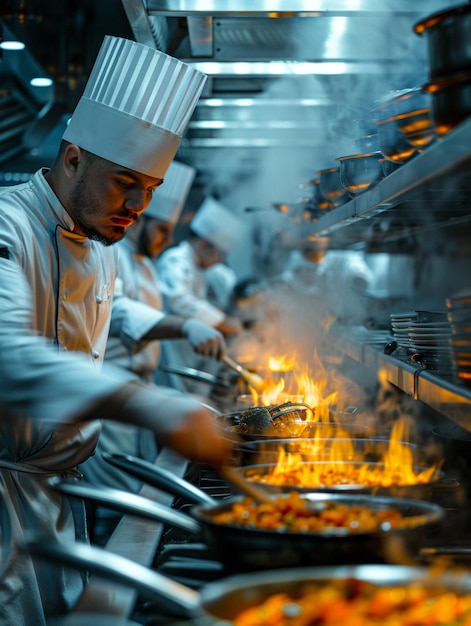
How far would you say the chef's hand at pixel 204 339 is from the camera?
3.21 m

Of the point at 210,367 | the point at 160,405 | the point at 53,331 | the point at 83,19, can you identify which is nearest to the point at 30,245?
the point at 53,331

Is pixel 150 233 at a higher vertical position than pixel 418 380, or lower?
higher

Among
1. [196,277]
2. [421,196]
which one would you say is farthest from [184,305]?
[421,196]

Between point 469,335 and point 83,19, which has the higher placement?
point 83,19

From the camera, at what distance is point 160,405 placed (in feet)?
3.98

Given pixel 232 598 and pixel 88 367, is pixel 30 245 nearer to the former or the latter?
pixel 88 367

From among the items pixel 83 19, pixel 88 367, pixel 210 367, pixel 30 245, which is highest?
pixel 83 19

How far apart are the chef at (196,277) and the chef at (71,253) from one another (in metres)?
2.59

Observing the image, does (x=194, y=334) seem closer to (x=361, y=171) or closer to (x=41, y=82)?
(x=361, y=171)

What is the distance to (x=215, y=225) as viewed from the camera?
707 cm

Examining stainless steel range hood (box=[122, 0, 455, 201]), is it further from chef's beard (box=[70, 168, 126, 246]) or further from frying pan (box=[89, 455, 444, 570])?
frying pan (box=[89, 455, 444, 570])

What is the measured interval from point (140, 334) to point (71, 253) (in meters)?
1.22

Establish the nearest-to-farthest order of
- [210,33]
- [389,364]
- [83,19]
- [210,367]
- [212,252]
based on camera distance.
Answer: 1. [389,364]
2. [210,33]
3. [83,19]
4. [210,367]
5. [212,252]

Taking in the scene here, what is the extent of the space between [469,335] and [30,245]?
3.78ft
